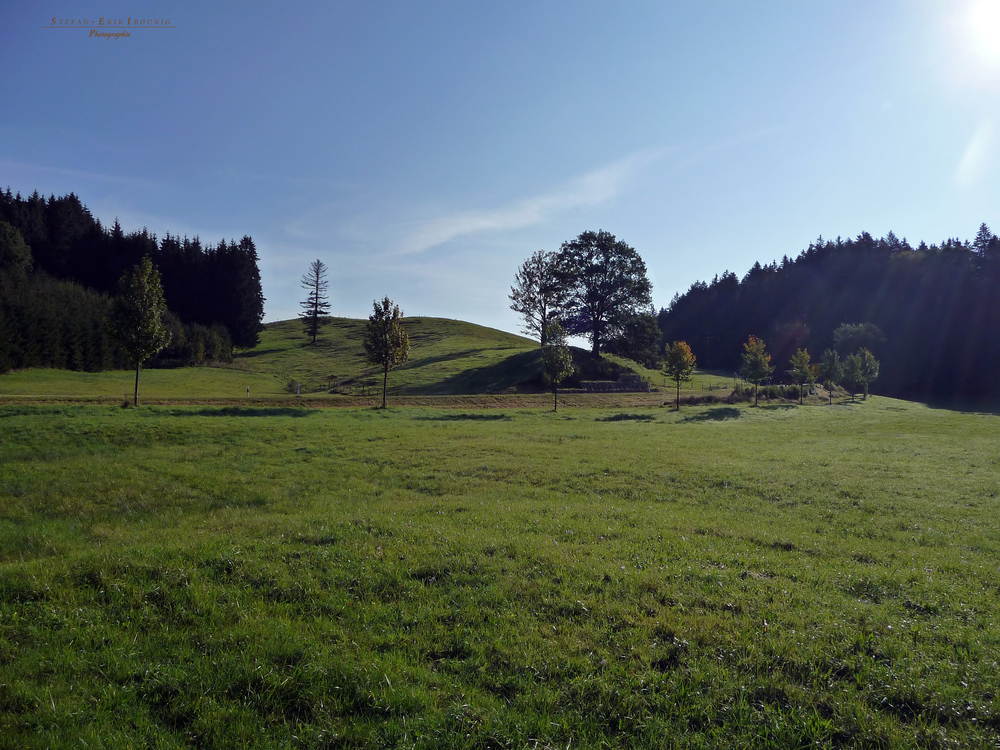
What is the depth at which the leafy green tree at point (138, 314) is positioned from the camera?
117 ft

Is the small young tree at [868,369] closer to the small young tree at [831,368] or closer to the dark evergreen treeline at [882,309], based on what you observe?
the small young tree at [831,368]

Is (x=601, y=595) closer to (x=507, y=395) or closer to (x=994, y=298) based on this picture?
(x=507, y=395)

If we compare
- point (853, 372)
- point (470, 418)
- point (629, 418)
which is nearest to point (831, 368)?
point (853, 372)

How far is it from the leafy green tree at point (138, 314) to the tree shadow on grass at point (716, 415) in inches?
1485

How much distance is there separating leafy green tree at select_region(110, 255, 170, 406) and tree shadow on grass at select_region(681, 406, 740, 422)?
1485 inches

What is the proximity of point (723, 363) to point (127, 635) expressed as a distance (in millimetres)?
149928

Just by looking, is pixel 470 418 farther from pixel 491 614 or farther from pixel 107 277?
pixel 107 277

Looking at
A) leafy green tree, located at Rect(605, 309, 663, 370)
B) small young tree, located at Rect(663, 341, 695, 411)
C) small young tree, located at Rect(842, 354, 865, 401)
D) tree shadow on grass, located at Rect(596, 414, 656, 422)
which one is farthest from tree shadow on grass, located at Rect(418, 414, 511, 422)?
small young tree, located at Rect(842, 354, 865, 401)

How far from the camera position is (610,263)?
75062 millimetres

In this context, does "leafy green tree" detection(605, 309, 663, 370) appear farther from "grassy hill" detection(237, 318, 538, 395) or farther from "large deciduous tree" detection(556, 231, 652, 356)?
"grassy hill" detection(237, 318, 538, 395)

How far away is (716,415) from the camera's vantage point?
44.4m

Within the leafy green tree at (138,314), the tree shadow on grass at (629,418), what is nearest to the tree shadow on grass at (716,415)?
the tree shadow on grass at (629,418)

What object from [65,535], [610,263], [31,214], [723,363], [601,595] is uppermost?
[31,214]

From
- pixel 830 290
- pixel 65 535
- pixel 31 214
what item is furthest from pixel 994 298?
pixel 31 214
